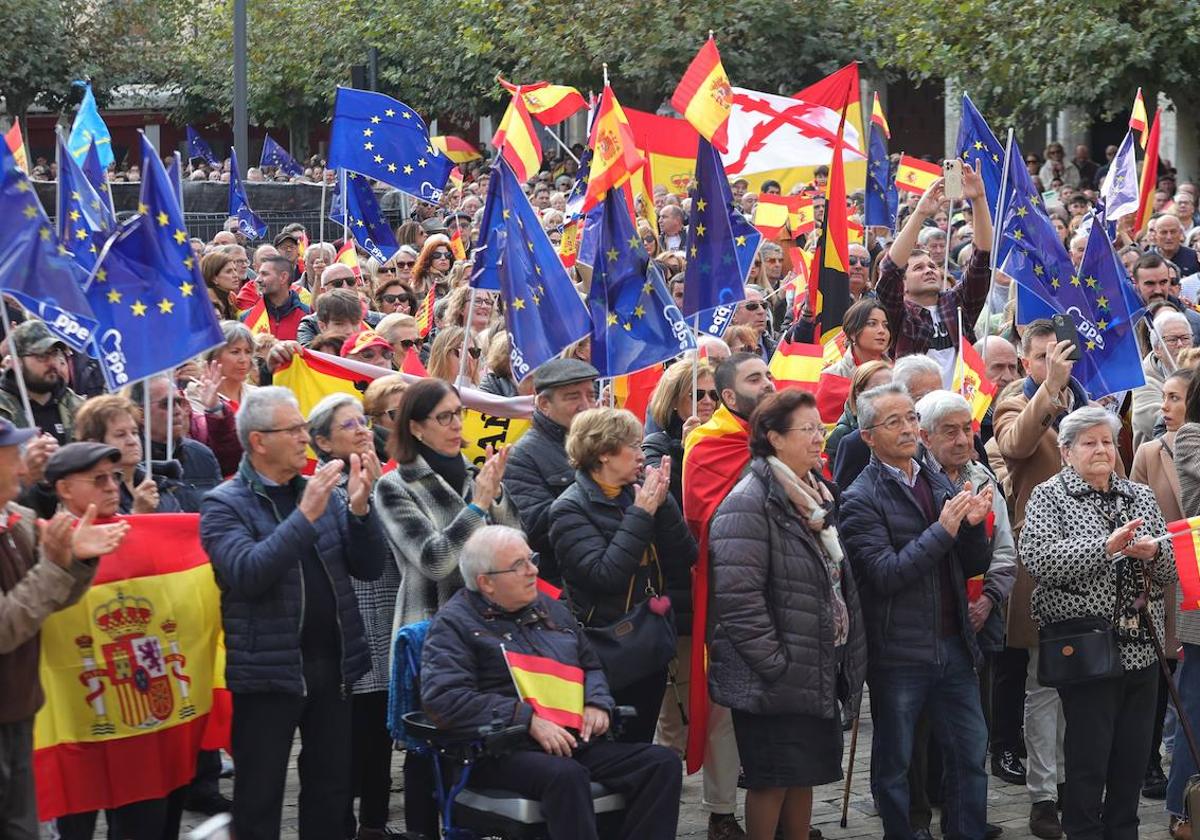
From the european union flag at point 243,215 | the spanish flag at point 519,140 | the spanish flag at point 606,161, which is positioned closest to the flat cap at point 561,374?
the spanish flag at point 606,161

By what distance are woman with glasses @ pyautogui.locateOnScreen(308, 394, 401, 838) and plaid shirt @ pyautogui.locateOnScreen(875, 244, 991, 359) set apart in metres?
3.60

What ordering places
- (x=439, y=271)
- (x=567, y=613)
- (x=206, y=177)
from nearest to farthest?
(x=567, y=613) → (x=439, y=271) → (x=206, y=177)

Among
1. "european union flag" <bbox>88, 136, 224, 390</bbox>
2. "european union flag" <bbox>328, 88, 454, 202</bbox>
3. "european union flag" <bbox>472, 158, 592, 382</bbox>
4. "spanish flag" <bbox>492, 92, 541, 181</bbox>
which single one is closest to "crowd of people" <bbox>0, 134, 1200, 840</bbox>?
"european union flag" <bbox>88, 136, 224, 390</bbox>

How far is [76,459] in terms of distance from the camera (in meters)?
6.00

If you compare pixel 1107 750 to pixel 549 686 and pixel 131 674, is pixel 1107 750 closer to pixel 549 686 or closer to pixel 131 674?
pixel 549 686

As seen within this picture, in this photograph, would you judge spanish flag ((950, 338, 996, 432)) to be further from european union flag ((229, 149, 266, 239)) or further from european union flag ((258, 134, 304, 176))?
european union flag ((258, 134, 304, 176))

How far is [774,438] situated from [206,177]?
24045mm

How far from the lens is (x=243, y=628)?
249 inches

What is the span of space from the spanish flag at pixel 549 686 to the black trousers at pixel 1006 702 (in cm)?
248

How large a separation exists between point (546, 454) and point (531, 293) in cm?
128

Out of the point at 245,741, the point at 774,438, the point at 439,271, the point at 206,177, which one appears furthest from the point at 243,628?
the point at 206,177

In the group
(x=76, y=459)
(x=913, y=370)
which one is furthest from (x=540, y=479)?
(x=76, y=459)

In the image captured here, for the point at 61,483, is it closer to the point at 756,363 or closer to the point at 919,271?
the point at 756,363

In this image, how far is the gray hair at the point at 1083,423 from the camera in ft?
23.3
